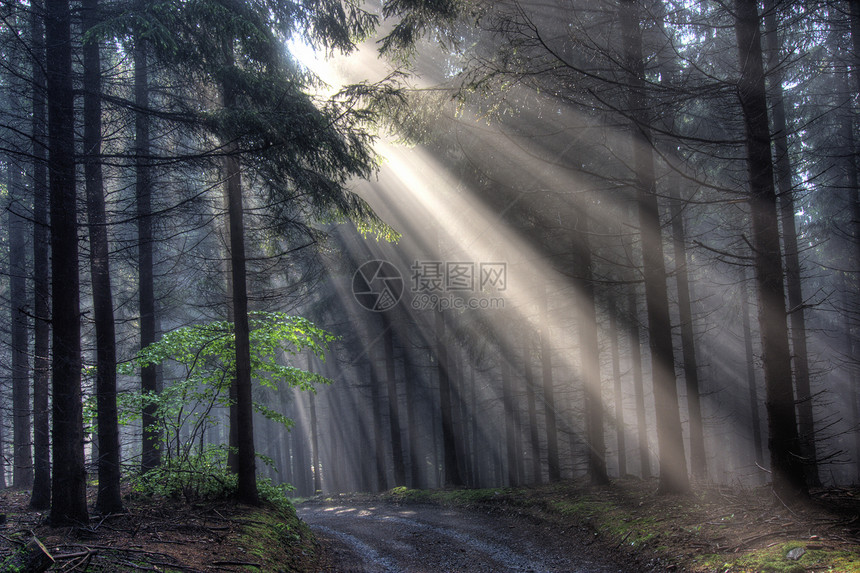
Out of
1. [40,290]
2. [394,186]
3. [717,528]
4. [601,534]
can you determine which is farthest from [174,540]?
[394,186]

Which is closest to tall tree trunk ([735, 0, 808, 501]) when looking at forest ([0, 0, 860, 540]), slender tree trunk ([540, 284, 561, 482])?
forest ([0, 0, 860, 540])

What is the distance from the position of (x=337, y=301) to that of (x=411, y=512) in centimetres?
946

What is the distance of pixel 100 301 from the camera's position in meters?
8.98

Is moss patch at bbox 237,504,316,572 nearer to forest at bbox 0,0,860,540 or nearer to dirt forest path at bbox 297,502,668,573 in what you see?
dirt forest path at bbox 297,502,668,573

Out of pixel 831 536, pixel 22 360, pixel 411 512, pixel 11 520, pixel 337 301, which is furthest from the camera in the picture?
pixel 337 301

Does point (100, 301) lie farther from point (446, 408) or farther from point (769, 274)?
point (446, 408)

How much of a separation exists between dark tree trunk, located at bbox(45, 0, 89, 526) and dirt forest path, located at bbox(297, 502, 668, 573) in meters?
3.69

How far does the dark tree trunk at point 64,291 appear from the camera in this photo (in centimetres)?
674

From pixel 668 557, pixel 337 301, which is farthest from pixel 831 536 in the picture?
pixel 337 301

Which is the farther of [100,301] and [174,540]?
[100,301]

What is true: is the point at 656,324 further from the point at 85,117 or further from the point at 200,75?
the point at 85,117

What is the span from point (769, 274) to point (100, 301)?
34.5 feet

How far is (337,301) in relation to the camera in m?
21.2

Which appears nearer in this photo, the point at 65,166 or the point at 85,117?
the point at 65,166
